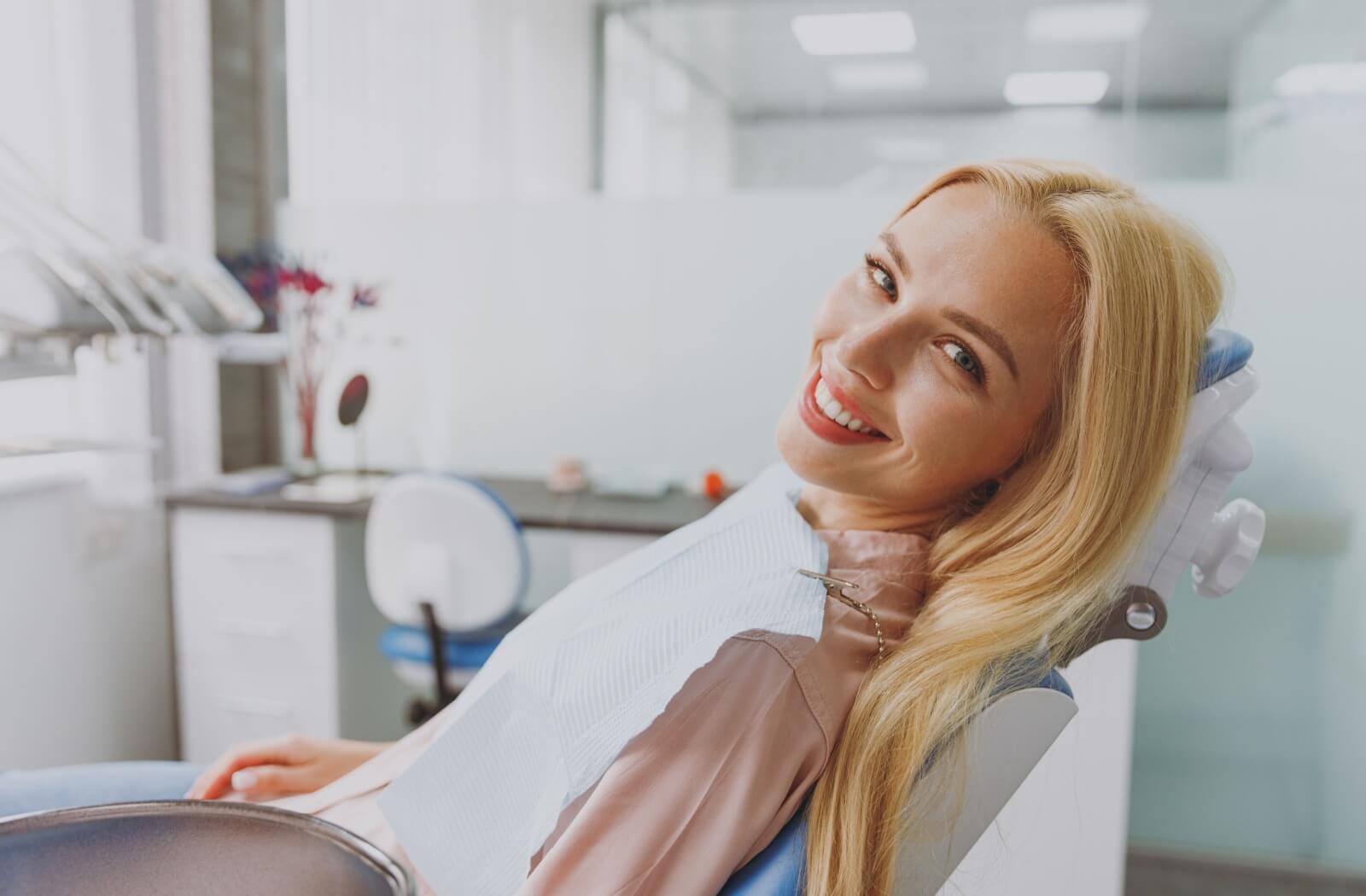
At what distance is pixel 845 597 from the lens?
888 millimetres

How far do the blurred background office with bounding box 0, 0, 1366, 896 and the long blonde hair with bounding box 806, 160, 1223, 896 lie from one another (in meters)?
1.02

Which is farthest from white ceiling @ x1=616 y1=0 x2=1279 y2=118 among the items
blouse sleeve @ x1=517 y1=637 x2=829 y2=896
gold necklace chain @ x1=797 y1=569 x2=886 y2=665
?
blouse sleeve @ x1=517 y1=637 x2=829 y2=896

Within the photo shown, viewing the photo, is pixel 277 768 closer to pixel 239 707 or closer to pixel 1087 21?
pixel 239 707

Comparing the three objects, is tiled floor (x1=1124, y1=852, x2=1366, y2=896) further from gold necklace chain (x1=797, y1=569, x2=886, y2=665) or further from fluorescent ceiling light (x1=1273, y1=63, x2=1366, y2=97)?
gold necklace chain (x1=797, y1=569, x2=886, y2=665)

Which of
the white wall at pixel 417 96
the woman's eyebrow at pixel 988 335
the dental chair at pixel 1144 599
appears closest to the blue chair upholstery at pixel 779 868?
the dental chair at pixel 1144 599

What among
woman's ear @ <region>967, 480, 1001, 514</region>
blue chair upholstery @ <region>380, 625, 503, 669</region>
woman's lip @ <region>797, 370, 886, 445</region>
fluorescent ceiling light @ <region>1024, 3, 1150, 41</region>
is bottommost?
blue chair upholstery @ <region>380, 625, 503, 669</region>

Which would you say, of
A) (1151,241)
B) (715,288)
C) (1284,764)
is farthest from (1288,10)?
(1151,241)

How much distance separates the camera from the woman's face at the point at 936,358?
863 mm

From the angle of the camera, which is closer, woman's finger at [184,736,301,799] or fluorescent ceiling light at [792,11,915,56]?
woman's finger at [184,736,301,799]

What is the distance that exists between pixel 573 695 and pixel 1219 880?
2116 millimetres

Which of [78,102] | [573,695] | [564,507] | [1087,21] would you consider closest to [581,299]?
[564,507]

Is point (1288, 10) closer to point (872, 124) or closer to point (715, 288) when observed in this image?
point (872, 124)

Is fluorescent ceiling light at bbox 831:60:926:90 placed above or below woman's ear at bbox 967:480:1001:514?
above

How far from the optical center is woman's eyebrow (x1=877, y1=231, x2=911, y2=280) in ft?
3.01
